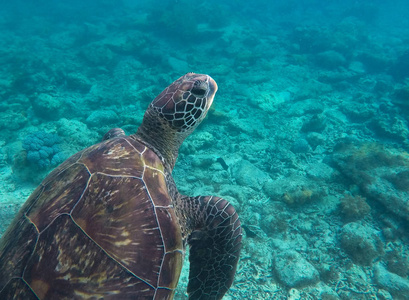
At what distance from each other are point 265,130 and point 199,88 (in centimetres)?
567

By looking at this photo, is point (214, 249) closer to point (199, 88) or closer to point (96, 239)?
point (96, 239)

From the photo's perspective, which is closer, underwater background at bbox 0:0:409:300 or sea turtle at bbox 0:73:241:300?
sea turtle at bbox 0:73:241:300

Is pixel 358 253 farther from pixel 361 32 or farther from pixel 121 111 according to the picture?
pixel 361 32

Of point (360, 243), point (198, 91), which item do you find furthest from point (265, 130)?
point (198, 91)

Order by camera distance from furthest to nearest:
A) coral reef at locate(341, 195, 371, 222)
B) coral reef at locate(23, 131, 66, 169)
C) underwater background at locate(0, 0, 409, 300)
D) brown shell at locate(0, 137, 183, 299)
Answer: coral reef at locate(23, 131, 66, 169), coral reef at locate(341, 195, 371, 222), underwater background at locate(0, 0, 409, 300), brown shell at locate(0, 137, 183, 299)

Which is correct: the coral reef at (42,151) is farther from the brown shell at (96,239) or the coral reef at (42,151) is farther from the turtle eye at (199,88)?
the turtle eye at (199,88)

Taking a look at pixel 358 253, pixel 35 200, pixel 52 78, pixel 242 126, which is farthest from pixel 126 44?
pixel 358 253

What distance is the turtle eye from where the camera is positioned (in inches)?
90.0

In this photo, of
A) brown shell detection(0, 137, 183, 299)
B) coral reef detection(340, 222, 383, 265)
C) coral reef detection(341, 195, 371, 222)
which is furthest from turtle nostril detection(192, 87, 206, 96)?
coral reef detection(341, 195, 371, 222)

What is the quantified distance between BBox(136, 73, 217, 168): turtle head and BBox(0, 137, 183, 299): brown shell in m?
0.75

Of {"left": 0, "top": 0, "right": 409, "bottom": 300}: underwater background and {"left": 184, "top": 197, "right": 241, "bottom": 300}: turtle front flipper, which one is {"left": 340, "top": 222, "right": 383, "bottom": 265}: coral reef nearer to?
{"left": 0, "top": 0, "right": 409, "bottom": 300}: underwater background

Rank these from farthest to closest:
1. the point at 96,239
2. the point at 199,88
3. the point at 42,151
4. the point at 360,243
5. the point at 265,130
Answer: the point at 265,130, the point at 42,151, the point at 360,243, the point at 199,88, the point at 96,239

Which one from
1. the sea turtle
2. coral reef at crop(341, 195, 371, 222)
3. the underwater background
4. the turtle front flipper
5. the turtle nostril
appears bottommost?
the underwater background

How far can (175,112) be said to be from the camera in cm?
233
